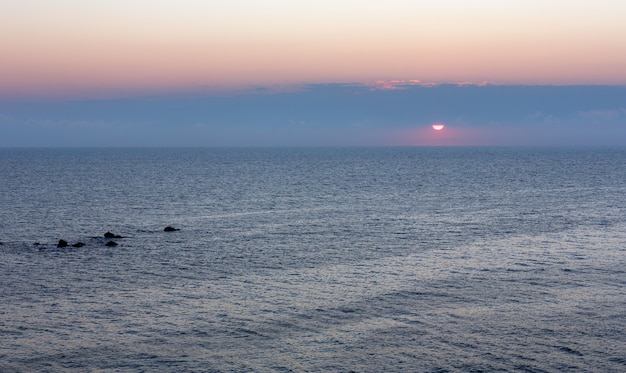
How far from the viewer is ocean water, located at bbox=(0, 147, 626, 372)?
39.6 meters

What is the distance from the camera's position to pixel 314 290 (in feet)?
178

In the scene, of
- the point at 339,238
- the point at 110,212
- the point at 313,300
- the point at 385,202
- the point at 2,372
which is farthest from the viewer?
the point at 385,202

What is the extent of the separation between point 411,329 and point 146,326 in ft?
59.8

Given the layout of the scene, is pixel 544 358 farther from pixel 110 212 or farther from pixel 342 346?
pixel 110 212

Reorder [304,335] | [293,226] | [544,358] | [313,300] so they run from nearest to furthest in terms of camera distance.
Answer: [544,358] < [304,335] < [313,300] < [293,226]

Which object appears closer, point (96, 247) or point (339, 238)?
point (96, 247)

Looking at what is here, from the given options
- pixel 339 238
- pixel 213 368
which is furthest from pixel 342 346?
pixel 339 238

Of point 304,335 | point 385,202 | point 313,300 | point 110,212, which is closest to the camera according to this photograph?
point 304,335

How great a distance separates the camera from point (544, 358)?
38.9 metres

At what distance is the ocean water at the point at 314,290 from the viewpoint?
3956cm

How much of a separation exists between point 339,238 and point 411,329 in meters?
37.1

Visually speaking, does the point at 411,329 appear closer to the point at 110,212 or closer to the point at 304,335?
the point at 304,335

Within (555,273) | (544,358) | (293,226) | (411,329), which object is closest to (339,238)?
(293,226)

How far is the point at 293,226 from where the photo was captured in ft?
297
